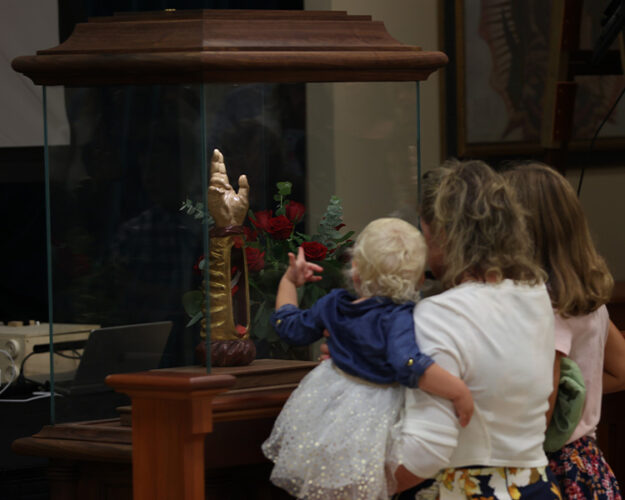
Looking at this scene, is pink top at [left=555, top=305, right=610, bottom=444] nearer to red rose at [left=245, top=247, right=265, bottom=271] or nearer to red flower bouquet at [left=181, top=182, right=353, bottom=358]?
red flower bouquet at [left=181, top=182, right=353, bottom=358]

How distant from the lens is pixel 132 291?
2.49 metres

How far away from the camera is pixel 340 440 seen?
1839mm

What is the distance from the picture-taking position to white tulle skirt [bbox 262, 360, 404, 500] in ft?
5.97

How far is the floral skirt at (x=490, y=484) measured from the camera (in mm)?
1866

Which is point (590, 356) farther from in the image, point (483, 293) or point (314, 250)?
point (314, 250)

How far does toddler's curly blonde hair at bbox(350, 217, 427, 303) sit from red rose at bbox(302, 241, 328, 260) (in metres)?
0.56

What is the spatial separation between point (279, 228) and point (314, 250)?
10cm

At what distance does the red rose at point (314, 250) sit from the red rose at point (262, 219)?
0.10m

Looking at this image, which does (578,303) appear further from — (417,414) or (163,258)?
(163,258)

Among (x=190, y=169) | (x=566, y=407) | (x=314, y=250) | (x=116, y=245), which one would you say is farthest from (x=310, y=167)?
(x=566, y=407)

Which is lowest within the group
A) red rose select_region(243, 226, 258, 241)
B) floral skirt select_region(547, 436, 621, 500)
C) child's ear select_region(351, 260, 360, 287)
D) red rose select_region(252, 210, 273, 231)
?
floral skirt select_region(547, 436, 621, 500)

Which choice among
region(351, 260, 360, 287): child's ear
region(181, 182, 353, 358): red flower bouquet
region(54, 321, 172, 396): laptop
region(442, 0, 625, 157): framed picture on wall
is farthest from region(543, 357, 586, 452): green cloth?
region(442, 0, 625, 157): framed picture on wall

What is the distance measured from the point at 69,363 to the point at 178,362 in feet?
0.94

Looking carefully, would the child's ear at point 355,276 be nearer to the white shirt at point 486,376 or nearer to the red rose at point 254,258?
the white shirt at point 486,376
